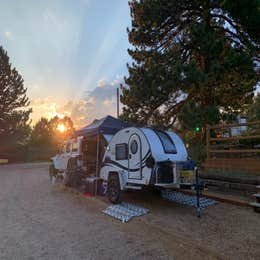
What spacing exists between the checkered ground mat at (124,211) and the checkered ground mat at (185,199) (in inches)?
57.7

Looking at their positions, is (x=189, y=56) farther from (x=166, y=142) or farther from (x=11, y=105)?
(x=11, y=105)

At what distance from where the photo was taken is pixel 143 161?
5371 mm

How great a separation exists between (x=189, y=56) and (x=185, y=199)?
25.6 feet

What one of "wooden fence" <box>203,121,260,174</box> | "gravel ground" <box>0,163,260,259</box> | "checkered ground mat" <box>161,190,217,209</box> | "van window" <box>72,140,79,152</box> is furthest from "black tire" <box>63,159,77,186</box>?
"wooden fence" <box>203,121,260,174</box>

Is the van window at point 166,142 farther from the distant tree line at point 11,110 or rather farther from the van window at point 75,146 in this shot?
the distant tree line at point 11,110

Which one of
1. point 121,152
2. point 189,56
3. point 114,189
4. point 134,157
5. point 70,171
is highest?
point 189,56

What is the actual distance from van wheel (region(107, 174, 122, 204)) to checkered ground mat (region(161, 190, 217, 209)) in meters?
1.74

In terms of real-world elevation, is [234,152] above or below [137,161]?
above

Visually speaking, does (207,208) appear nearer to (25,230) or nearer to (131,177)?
(131,177)

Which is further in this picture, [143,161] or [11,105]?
[11,105]

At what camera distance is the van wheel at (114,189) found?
5.97 m

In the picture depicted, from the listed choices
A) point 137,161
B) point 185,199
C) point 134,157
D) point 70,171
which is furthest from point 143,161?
point 70,171

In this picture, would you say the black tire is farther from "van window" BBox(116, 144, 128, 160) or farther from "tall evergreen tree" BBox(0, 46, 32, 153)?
"tall evergreen tree" BBox(0, 46, 32, 153)

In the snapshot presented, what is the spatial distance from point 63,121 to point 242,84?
50542 mm
